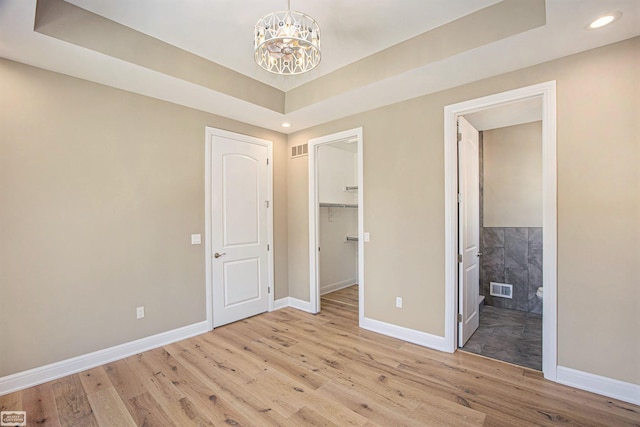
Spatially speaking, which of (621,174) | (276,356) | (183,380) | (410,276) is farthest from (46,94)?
(621,174)

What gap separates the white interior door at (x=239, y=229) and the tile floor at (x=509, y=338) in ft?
8.84

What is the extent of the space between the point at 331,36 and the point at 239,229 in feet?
8.22

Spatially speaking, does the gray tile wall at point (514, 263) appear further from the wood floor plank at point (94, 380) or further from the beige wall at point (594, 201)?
the wood floor plank at point (94, 380)

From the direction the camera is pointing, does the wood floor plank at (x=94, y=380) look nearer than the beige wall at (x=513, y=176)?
Yes

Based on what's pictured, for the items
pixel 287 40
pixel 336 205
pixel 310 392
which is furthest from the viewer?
pixel 336 205

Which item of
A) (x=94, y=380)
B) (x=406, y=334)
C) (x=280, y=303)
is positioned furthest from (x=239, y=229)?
(x=406, y=334)

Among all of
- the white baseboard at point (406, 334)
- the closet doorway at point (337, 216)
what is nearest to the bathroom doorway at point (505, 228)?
the white baseboard at point (406, 334)

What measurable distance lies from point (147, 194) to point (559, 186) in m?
3.86

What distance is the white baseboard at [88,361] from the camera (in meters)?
2.31

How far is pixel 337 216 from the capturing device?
18.1 feet

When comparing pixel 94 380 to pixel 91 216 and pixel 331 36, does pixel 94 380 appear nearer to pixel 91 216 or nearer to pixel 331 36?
pixel 91 216

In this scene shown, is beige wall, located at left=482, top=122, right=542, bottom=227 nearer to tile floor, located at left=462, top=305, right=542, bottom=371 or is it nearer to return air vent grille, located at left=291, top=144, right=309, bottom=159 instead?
tile floor, located at left=462, top=305, right=542, bottom=371

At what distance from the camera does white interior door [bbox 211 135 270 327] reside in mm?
3613

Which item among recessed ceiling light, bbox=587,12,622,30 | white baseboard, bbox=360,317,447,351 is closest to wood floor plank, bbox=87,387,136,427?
white baseboard, bbox=360,317,447,351
